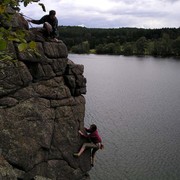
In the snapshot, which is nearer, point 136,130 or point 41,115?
point 41,115

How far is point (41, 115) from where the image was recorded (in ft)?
55.7

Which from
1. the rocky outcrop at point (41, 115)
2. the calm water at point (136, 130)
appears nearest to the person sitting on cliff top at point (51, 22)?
the rocky outcrop at point (41, 115)

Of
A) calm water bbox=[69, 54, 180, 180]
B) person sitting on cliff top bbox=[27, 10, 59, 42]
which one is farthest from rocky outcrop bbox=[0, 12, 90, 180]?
calm water bbox=[69, 54, 180, 180]

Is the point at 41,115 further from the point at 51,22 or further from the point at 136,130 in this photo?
the point at 136,130

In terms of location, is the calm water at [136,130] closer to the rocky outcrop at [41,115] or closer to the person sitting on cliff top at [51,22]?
the rocky outcrop at [41,115]

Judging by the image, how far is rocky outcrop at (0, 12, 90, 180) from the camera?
50.2ft

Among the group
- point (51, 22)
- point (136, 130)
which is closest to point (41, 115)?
point (51, 22)

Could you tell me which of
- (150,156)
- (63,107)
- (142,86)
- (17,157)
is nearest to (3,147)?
(17,157)

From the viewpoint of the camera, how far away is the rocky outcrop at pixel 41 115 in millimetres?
15305

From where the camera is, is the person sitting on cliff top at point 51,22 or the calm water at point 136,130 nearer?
the person sitting on cliff top at point 51,22

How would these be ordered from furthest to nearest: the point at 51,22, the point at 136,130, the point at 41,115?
the point at 136,130
the point at 51,22
the point at 41,115

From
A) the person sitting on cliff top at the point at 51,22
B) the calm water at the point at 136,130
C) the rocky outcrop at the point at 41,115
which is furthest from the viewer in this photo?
the calm water at the point at 136,130

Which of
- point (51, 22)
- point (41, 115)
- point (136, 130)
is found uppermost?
point (51, 22)

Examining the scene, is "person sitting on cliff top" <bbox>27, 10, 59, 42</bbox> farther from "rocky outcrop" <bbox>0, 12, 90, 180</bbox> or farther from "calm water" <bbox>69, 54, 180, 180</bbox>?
"calm water" <bbox>69, 54, 180, 180</bbox>
